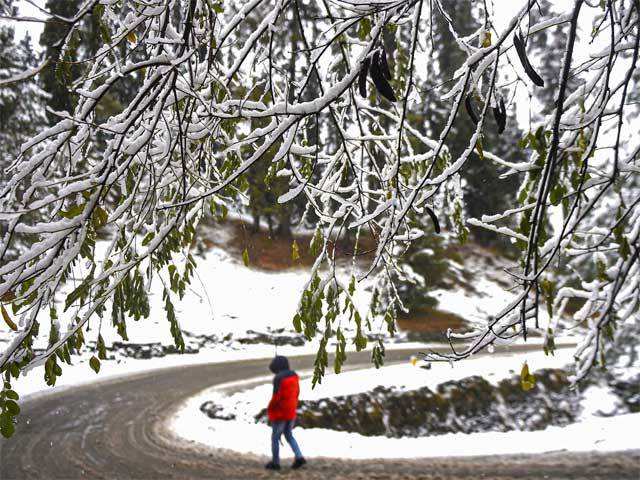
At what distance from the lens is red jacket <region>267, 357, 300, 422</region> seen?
660 centimetres

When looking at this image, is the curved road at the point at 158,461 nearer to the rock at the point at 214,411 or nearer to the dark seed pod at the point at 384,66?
the rock at the point at 214,411

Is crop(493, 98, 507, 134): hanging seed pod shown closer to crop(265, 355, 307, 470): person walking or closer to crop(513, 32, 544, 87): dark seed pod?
crop(513, 32, 544, 87): dark seed pod

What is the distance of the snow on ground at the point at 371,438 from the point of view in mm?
7574

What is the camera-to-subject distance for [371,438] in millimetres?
8242

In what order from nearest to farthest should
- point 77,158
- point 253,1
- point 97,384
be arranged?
point 253,1
point 77,158
point 97,384

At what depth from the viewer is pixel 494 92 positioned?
5.81ft

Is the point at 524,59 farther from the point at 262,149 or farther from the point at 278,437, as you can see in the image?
the point at 278,437

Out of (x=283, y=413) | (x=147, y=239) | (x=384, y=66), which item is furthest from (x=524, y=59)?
(x=283, y=413)

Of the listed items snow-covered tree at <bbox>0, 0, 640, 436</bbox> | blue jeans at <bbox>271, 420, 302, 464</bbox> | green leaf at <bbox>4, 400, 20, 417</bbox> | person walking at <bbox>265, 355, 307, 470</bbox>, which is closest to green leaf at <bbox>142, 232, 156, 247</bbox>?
snow-covered tree at <bbox>0, 0, 640, 436</bbox>

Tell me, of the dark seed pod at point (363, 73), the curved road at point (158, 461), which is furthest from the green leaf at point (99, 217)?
the curved road at point (158, 461)

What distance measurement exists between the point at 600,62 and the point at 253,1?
177 centimetres

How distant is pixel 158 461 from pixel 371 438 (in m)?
3.56

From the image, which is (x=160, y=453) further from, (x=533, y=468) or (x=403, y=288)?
(x=403, y=288)

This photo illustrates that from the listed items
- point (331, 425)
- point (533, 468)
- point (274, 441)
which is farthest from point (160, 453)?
point (533, 468)
